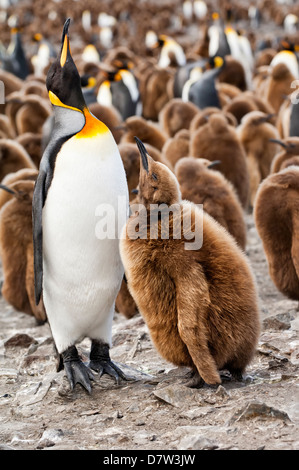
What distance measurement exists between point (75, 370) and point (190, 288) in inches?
35.6

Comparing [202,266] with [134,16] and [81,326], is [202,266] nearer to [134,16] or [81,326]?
[81,326]

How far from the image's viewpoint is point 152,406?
9.65ft

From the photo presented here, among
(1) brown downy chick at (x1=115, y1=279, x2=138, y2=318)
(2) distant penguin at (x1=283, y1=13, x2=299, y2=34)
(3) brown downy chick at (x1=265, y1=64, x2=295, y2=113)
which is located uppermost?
(2) distant penguin at (x1=283, y1=13, x2=299, y2=34)

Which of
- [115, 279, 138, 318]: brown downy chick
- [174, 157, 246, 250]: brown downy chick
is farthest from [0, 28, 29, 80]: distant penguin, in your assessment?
[115, 279, 138, 318]: brown downy chick

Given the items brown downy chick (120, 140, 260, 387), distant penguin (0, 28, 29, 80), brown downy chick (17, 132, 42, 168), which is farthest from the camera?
distant penguin (0, 28, 29, 80)

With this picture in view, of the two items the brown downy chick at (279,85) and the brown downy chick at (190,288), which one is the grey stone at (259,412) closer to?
the brown downy chick at (190,288)

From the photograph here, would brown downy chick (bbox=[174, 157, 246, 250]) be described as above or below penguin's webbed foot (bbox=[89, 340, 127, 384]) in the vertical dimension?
above

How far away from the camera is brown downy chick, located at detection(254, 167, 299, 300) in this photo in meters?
3.89

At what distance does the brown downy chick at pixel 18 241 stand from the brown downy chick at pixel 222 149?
75.5 inches

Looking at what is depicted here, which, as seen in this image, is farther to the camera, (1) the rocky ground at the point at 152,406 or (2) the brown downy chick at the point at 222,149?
(2) the brown downy chick at the point at 222,149

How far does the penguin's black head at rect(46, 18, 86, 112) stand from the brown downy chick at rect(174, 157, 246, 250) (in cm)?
133

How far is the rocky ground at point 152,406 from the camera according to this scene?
2578 millimetres

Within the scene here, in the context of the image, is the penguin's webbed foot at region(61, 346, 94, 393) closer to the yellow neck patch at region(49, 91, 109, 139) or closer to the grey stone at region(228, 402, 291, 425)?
the grey stone at region(228, 402, 291, 425)

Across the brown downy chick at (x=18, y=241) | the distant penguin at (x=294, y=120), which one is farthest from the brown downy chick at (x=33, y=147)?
the brown downy chick at (x=18, y=241)
